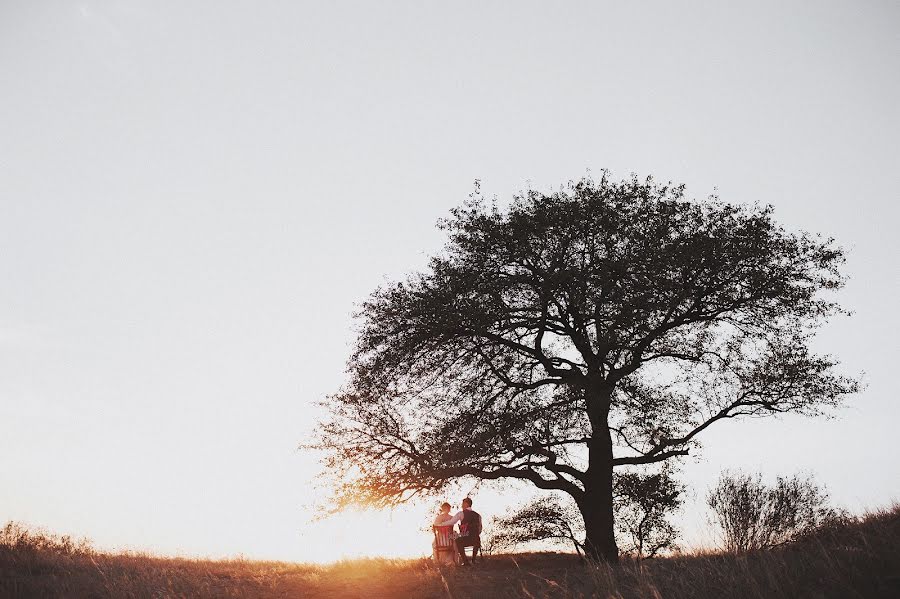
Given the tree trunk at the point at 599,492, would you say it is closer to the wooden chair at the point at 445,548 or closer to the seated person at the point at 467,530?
the seated person at the point at 467,530

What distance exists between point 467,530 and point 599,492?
3.85 metres

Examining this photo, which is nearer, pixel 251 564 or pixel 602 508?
pixel 602 508

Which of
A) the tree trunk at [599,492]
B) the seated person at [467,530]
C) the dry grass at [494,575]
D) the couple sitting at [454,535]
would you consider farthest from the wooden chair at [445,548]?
the tree trunk at [599,492]

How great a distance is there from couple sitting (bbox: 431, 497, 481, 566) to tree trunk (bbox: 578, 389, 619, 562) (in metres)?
3.07

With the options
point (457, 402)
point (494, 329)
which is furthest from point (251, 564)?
point (494, 329)

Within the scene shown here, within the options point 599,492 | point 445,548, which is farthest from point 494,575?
point 599,492

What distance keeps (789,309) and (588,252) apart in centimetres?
592

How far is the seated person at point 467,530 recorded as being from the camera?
15.5 m

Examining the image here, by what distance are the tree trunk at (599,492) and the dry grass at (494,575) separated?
3.50 ft

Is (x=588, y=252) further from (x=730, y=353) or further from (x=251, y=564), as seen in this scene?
(x=251, y=564)

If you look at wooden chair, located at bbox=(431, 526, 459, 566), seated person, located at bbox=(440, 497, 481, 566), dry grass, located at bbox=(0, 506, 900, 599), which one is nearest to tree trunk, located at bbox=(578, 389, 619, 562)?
dry grass, located at bbox=(0, 506, 900, 599)

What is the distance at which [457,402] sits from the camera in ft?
52.9

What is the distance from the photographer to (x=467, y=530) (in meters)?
15.6

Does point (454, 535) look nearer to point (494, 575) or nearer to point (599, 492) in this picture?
point (494, 575)
